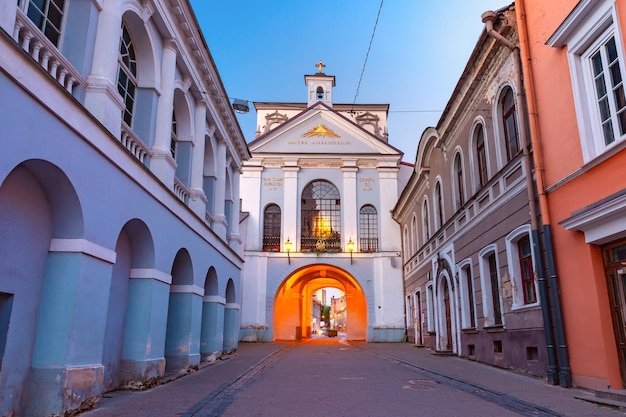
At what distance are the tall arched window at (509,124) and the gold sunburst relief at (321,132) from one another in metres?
18.0

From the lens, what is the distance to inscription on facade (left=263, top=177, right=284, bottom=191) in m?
28.4

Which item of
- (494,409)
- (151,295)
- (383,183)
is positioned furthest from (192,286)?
(383,183)

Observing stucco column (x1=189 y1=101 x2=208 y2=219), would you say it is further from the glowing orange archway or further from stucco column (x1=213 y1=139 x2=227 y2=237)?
the glowing orange archway

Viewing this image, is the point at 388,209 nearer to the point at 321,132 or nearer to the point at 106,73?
the point at 321,132

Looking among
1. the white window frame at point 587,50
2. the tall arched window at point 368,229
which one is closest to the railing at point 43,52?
the white window frame at point 587,50

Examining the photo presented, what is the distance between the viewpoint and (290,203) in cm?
2797

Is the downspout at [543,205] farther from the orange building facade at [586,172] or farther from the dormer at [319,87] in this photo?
the dormer at [319,87]

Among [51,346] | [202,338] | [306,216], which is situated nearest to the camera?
[51,346]

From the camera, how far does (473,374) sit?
10.5m

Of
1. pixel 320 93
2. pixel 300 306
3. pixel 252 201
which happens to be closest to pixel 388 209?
pixel 252 201

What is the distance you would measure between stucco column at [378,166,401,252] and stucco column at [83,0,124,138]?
70.0 feet

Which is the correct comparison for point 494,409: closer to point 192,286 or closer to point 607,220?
point 607,220

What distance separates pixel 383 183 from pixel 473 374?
18.7m

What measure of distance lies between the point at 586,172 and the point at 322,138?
873 inches
